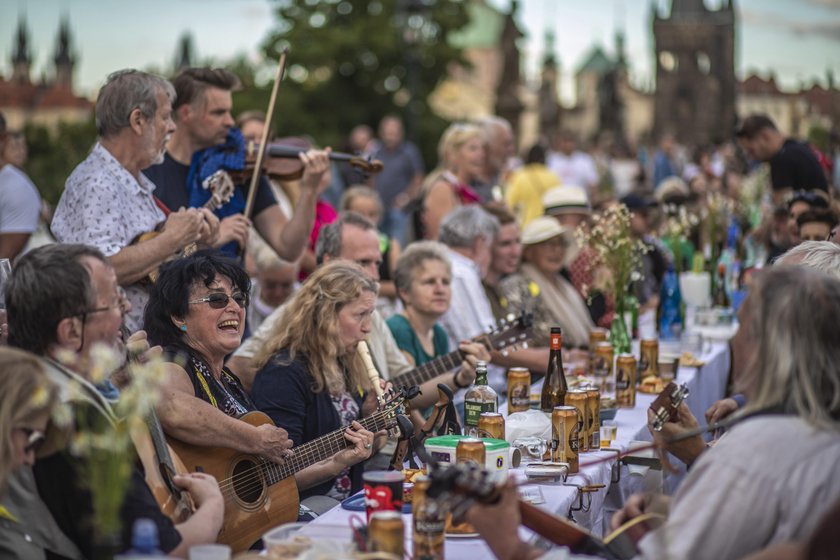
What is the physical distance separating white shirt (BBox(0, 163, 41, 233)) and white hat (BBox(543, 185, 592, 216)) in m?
3.76

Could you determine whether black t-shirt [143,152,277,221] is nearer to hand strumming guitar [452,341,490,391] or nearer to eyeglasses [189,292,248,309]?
hand strumming guitar [452,341,490,391]

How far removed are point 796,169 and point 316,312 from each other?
6320mm

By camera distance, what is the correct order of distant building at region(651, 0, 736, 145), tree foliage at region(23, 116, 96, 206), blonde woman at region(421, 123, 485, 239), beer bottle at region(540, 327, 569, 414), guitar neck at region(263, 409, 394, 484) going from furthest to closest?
distant building at region(651, 0, 736, 145) < tree foliage at region(23, 116, 96, 206) < blonde woman at region(421, 123, 485, 239) < beer bottle at region(540, 327, 569, 414) < guitar neck at region(263, 409, 394, 484)

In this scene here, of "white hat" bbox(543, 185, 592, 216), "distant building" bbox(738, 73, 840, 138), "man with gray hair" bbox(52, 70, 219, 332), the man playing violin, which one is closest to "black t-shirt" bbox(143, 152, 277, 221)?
the man playing violin

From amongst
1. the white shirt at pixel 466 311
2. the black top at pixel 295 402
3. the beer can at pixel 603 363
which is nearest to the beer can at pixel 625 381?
the beer can at pixel 603 363

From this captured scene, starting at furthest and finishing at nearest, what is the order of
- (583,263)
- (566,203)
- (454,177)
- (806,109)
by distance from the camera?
1. (806,109)
2. (566,203)
3. (454,177)
4. (583,263)

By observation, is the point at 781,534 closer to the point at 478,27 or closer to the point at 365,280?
the point at 365,280

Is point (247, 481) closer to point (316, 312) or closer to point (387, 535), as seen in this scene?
point (316, 312)

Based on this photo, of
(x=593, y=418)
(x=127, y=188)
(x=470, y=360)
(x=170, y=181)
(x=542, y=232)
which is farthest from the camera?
(x=542, y=232)

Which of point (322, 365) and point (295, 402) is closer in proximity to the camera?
point (295, 402)

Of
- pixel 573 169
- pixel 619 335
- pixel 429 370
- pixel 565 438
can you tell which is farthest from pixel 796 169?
pixel 573 169

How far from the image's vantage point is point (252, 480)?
4.67m

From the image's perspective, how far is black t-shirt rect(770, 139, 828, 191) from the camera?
10469 millimetres

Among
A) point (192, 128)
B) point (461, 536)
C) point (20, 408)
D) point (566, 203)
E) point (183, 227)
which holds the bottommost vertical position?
point (461, 536)
